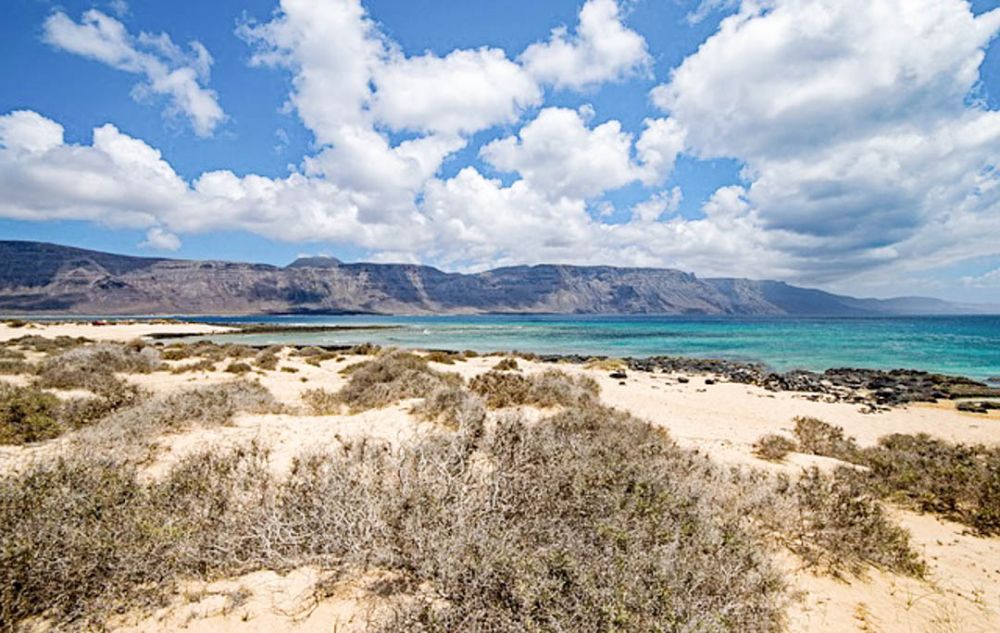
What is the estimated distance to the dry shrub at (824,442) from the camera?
31.6 ft

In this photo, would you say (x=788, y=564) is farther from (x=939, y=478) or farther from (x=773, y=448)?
(x=773, y=448)

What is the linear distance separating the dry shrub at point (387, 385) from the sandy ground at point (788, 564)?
80 cm

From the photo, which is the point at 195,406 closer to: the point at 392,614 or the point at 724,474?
the point at 392,614

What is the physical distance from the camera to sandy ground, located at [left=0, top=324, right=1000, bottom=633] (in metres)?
3.49

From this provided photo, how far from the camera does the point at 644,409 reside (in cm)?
1456

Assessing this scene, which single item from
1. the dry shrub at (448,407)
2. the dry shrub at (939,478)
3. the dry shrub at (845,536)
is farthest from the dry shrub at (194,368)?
the dry shrub at (939,478)

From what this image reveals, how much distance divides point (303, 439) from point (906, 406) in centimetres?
2211

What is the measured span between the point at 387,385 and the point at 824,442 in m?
11.7

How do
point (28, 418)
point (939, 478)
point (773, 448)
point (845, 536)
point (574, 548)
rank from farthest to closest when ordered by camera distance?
point (773, 448) → point (28, 418) → point (939, 478) → point (845, 536) → point (574, 548)

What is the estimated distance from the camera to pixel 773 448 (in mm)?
9211

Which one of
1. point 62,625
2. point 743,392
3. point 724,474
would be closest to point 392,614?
point 62,625

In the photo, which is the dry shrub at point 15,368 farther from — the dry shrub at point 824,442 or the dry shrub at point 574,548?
the dry shrub at point 824,442

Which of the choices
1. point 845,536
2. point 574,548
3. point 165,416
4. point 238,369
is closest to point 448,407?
point 165,416

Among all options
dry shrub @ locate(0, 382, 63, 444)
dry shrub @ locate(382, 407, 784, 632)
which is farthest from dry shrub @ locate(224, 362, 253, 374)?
dry shrub @ locate(382, 407, 784, 632)
